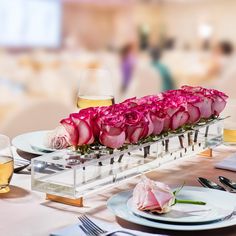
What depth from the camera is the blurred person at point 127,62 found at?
3.43m

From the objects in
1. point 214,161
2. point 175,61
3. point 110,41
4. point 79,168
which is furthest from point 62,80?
point 79,168

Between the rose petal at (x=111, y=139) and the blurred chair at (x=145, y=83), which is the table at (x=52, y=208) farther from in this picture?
the blurred chair at (x=145, y=83)

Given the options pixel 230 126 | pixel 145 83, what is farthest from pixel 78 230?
pixel 145 83

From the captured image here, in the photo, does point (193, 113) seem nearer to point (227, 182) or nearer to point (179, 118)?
point (179, 118)

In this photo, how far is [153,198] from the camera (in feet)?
2.45

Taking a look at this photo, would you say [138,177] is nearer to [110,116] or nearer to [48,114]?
[110,116]

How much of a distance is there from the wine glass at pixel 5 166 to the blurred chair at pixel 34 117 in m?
0.48

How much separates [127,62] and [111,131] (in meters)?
2.79

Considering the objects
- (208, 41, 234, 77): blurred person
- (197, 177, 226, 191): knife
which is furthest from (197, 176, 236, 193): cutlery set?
(208, 41, 234, 77): blurred person

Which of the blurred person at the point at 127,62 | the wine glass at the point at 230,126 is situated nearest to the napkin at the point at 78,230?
the wine glass at the point at 230,126

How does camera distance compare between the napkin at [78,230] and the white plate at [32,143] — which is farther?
the white plate at [32,143]

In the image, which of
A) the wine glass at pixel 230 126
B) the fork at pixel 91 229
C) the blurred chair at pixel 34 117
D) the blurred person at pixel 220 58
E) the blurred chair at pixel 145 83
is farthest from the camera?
the blurred person at pixel 220 58

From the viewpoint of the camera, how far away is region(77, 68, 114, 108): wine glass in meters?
1.29

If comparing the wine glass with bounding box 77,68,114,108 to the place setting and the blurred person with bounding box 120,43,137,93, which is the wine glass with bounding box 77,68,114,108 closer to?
the place setting
